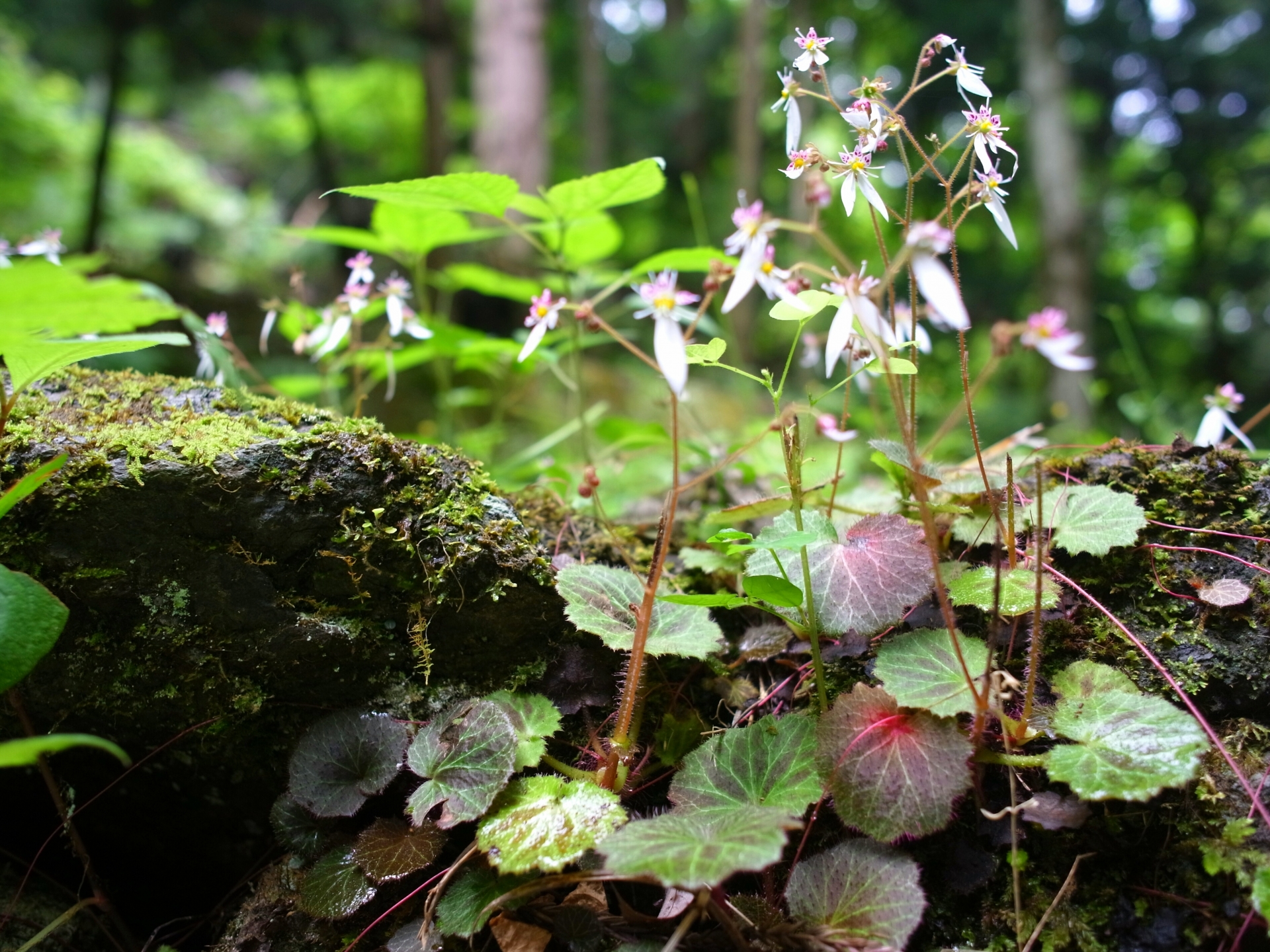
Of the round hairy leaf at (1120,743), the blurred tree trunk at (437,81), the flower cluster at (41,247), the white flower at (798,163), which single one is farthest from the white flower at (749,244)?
the blurred tree trunk at (437,81)

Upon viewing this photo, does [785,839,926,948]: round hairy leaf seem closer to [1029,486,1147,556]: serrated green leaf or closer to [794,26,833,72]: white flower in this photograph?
[1029,486,1147,556]: serrated green leaf

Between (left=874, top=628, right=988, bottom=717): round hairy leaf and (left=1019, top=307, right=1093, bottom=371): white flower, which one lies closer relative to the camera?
(left=1019, top=307, right=1093, bottom=371): white flower

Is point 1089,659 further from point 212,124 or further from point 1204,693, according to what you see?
point 212,124

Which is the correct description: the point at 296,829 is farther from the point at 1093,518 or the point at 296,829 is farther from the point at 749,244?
the point at 1093,518

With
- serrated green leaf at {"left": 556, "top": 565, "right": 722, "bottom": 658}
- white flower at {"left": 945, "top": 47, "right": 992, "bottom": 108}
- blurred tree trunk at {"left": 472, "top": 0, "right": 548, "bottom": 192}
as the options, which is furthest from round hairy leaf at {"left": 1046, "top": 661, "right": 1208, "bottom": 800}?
blurred tree trunk at {"left": 472, "top": 0, "right": 548, "bottom": 192}

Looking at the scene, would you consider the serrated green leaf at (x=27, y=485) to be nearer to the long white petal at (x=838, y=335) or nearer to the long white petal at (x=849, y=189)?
the long white petal at (x=838, y=335)

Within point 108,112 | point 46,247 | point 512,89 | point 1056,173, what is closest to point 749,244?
point 46,247
